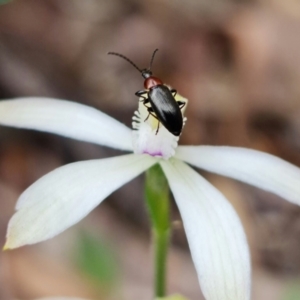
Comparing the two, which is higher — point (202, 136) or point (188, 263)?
point (202, 136)

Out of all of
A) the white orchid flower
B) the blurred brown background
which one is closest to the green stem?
the white orchid flower

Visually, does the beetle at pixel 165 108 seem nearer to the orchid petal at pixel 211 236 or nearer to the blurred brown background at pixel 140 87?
the orchid petal at pixel 211 236

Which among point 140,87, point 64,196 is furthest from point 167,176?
point 140,87


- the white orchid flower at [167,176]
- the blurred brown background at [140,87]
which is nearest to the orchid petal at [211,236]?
the white orchid flower at [167,176]

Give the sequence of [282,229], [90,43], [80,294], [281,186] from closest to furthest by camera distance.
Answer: [281,186] < [80,294] < [282,229] < [90,43]

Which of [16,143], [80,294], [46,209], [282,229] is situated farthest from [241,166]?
[16,143]

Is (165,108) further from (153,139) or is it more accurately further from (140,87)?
(140,87)

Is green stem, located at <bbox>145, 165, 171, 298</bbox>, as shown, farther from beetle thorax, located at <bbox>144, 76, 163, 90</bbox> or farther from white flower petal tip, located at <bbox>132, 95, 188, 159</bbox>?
beetle thorax, located at <bbox>144, 76, 163, 90</bbox>

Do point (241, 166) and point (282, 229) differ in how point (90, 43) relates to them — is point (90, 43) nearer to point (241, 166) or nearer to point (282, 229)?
point (282, 229)
